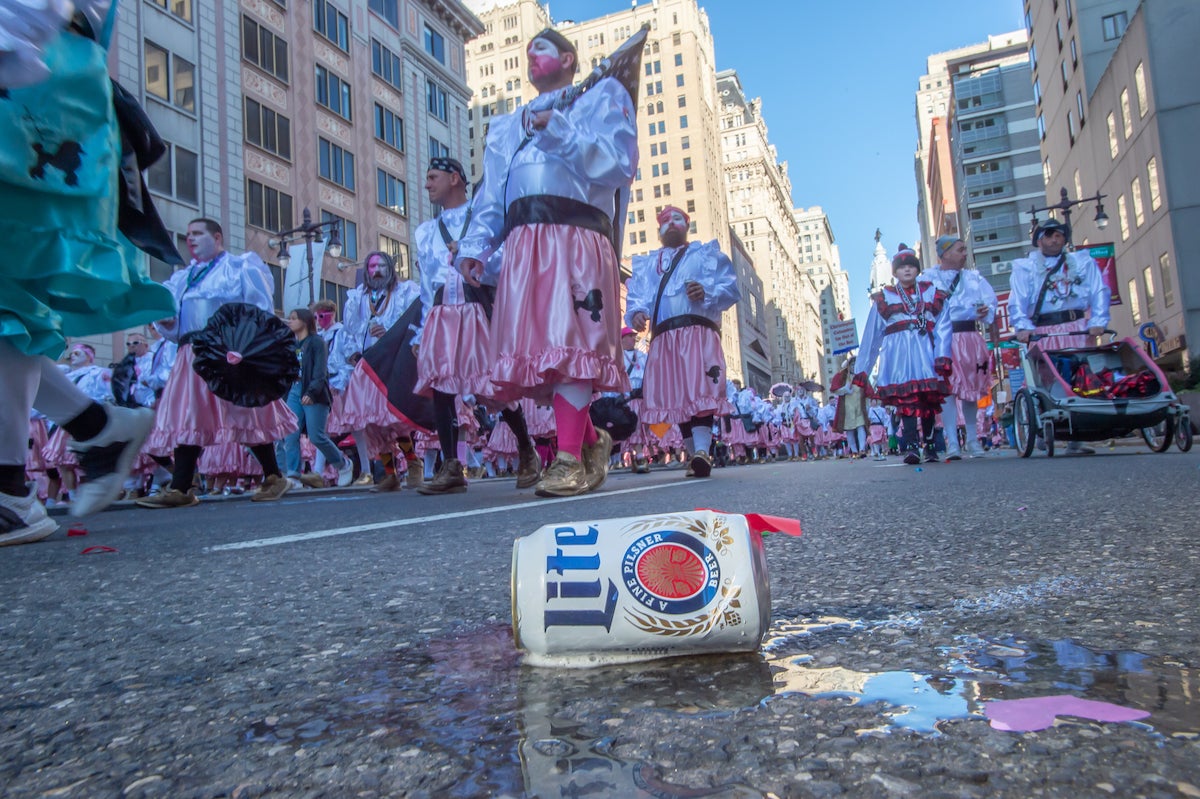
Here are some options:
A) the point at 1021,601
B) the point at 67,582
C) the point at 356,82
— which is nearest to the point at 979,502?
the point at 1021,601

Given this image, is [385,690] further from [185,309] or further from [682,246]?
[682,246]

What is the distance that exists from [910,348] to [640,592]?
7.68 m

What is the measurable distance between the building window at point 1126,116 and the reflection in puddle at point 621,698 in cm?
3071

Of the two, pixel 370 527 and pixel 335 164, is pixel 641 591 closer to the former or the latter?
pixel 370 527

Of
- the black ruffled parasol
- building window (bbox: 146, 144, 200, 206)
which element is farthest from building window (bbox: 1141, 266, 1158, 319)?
the black ruffled parasol

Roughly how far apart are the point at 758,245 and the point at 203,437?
119 m

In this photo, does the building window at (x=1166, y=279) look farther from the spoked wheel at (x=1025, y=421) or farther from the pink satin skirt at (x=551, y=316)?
the pink satin skirt at (x=551, y=316)

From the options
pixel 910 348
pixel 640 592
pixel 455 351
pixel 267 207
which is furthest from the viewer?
pixel 267 207

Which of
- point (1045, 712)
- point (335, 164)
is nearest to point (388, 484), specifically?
point (1045, 712)

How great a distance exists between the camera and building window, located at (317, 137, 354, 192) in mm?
27031

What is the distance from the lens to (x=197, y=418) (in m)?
5.96

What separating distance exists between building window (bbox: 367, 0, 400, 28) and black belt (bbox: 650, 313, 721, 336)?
26853mm

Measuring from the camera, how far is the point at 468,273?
481 centimetres

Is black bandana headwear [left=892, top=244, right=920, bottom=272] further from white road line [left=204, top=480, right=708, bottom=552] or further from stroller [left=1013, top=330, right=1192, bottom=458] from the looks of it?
white road line [left=204, top=480, right=708, bottom=552]
